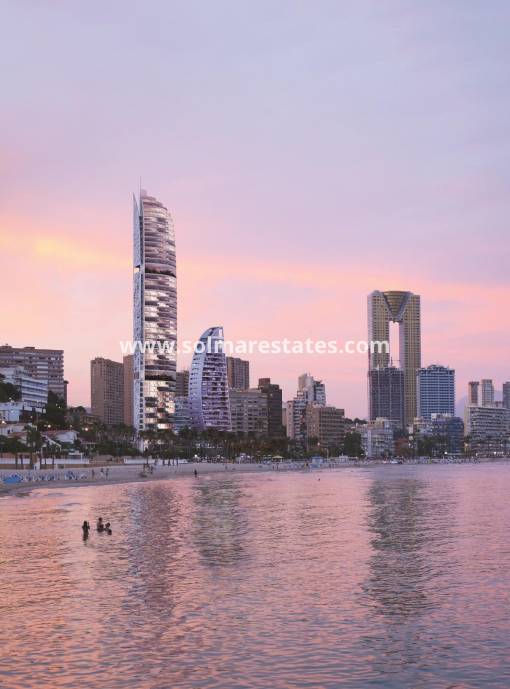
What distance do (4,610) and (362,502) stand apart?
231 ft

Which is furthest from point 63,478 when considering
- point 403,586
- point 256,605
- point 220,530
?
point 256,605

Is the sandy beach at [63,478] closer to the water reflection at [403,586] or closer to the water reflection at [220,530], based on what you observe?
the water reflection at [220,530]

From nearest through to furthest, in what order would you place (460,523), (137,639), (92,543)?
(137,639) < (92,543) < (460,523)

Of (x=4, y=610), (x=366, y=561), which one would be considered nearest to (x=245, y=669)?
(x=4, y=610)

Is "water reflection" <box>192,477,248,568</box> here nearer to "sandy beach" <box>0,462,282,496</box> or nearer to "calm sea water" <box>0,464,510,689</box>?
"calm sea water" <box>0,464,510,689</box>

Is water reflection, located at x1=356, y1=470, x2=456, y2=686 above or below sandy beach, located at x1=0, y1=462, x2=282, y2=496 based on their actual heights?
above

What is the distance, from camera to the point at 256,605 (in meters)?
35.5

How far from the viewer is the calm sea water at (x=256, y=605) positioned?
2578cm

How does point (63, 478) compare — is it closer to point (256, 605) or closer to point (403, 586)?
point (403, 586)

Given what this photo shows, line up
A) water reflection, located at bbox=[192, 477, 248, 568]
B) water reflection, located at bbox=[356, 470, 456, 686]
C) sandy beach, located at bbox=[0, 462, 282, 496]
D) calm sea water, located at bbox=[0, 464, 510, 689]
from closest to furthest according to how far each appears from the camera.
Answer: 1. calm sea water, located at bbox=[0, 464, 510, 689]
2. water reflection, located at bbox=[356, 470, 456, 686]
3. water reflection, located at bbox=[192, 477, 248, 568]
4. sandy beach, located at bbox=[0, 462, 282, 496]

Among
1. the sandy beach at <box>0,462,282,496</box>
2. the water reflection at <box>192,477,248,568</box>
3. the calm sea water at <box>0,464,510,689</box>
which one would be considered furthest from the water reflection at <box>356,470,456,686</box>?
the sandy beach at <box>0,462,282,496</box>

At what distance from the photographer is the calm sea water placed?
25781mm

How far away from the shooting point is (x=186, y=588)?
130ft

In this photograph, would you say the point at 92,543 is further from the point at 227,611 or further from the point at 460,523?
the point at 460,523
